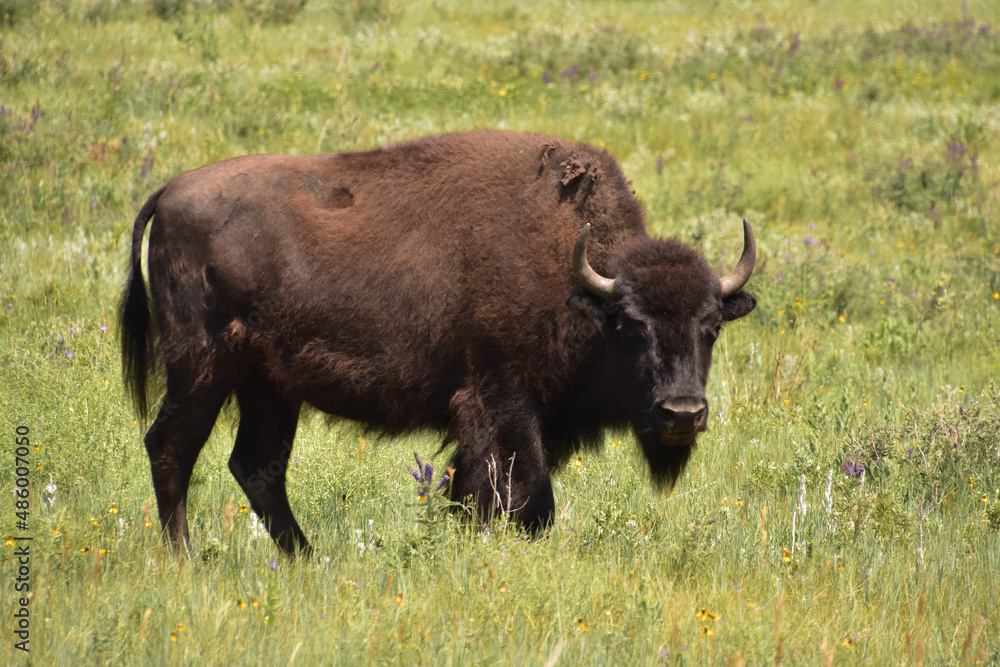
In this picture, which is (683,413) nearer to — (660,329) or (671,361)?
(671,361)

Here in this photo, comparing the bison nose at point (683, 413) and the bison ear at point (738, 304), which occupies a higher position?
the bison ear at point (738, 304)

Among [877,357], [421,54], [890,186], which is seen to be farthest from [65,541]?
[421,54]

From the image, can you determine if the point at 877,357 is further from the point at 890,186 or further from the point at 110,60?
the point at 110,60

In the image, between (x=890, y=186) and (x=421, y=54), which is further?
(x=421, y=54)

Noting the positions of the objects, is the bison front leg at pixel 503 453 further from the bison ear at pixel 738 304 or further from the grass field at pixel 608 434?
the bison ear at pixel 738 304

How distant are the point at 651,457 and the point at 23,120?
31.7 feet

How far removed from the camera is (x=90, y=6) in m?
17.4

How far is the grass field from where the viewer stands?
11.9 feet

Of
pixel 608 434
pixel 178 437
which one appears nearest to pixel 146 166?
Answer: pixel 178 437

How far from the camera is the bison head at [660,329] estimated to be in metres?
4.39

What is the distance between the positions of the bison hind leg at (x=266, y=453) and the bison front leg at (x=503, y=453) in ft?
3.37
